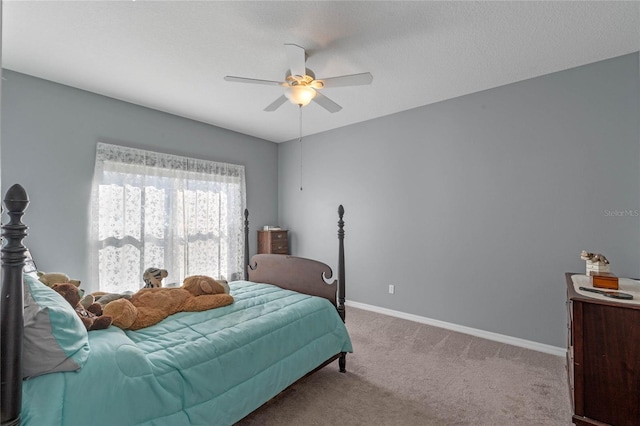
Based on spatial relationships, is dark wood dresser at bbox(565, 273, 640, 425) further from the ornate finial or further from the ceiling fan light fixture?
the ornate finial

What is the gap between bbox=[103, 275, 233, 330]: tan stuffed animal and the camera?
1.90m

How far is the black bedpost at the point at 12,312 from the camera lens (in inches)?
44.3

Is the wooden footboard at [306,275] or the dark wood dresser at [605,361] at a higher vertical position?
the wooden footboard at [306,275]

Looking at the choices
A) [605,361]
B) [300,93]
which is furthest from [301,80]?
[605,361]

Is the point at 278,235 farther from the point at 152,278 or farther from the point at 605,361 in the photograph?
the point at 605,361

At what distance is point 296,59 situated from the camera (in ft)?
7.38

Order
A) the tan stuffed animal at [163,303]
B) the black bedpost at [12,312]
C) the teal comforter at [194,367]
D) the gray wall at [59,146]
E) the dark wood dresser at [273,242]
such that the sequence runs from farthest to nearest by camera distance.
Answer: the dark wood dresser at [273,242], the gray wall at [59,146], the tan stuffed animal at [163,303], the teal comforter at [194,367], the black bedpost at [12,312]

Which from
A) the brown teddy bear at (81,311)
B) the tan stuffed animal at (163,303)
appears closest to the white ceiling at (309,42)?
the brown teddy bear at (81,311)

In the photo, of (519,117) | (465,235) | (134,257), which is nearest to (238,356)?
(134,257)

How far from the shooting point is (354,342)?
319cm

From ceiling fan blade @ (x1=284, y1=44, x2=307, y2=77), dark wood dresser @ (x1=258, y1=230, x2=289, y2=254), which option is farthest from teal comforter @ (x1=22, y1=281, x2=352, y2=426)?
dark wood dresser @ (x1=258, y1=230, x2=289, y2=254)

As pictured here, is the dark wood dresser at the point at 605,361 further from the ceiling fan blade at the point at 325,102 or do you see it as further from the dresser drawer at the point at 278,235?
the dresser drawer at the point at 278,235

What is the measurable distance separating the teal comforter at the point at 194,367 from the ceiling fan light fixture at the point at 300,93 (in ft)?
5.40

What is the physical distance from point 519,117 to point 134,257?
178 inches
